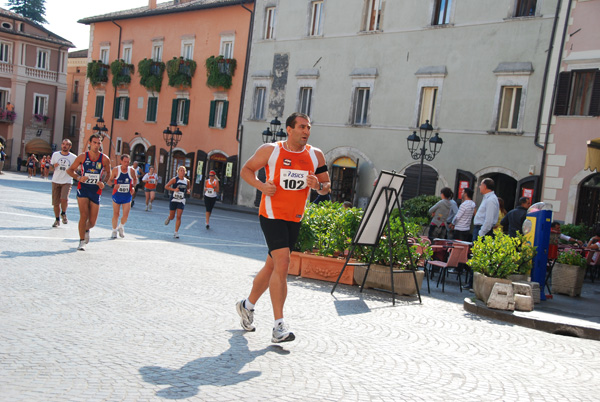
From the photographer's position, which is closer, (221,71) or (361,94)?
(361,94)

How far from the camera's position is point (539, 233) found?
33.6 feet

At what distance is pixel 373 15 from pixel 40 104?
1562 inches

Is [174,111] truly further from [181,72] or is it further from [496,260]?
[496,260]

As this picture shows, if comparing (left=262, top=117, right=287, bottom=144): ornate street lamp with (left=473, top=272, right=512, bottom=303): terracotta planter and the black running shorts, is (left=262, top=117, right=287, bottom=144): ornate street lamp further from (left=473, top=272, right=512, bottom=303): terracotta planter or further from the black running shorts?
the black running shorts

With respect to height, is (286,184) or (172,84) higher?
(172,84)

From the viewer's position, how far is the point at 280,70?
33.8 m

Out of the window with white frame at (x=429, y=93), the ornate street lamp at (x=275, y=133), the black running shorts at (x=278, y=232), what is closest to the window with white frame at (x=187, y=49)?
the ornate street lamp at (x=275, y=133)

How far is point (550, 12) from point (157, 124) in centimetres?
2631

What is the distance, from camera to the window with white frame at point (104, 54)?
1854 inches

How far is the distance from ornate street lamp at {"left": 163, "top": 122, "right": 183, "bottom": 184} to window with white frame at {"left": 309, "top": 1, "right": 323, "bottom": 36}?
990cm

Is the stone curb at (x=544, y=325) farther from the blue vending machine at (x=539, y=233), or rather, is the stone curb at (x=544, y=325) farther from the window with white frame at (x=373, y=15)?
the window with white frame at (x=373, y=15)

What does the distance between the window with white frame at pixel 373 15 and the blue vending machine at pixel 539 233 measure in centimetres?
2027

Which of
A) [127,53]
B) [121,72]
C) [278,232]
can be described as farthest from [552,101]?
[127,53]

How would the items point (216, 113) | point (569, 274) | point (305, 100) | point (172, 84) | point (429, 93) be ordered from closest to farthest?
point (569, 274), point (429, 93), point (305, 100), point (216, 113), point (172, 84)
